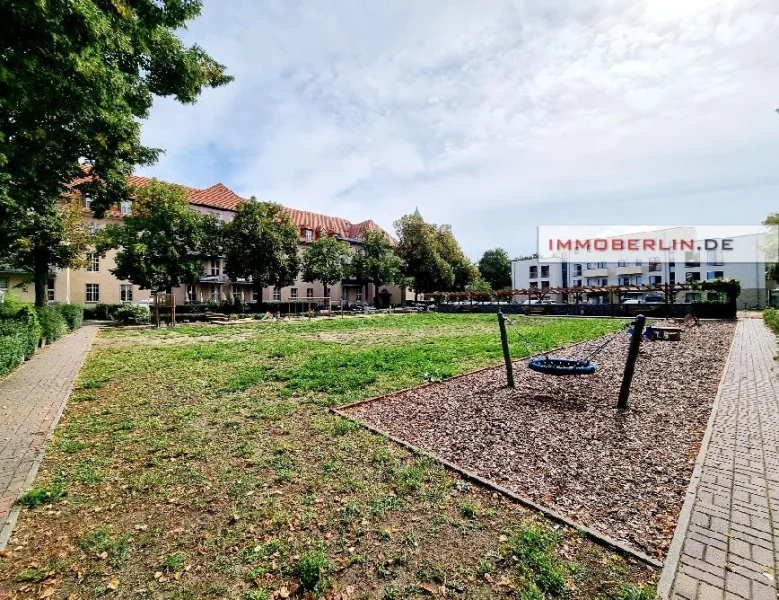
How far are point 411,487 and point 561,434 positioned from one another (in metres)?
2.49

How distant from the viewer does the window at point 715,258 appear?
191 feet

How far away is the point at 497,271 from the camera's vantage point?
8394 centimetres

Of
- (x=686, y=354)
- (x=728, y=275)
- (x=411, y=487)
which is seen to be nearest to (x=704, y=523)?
(x=411, y=487)

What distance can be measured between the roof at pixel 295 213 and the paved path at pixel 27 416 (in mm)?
31352

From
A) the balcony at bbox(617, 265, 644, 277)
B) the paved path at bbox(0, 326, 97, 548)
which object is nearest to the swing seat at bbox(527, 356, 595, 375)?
the paved path at bbox(0, 326, 97, 548)

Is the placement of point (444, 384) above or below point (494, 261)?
below

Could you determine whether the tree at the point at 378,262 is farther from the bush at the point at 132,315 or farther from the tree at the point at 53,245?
the tree at the point at 53,245

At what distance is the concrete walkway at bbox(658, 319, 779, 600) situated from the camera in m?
2.46

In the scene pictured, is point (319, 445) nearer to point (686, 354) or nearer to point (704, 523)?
point (704, 523)

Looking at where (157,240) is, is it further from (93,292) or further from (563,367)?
(563,367)

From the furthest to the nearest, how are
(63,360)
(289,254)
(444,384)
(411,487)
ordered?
(289,254) < (63,360) < (444,384) < (411,487)

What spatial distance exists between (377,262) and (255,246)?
1534 cm

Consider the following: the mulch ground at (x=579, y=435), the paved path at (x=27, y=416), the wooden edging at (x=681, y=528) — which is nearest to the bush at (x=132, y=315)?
the paved path at (x=27, y=416)

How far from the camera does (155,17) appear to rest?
26.6 feet
